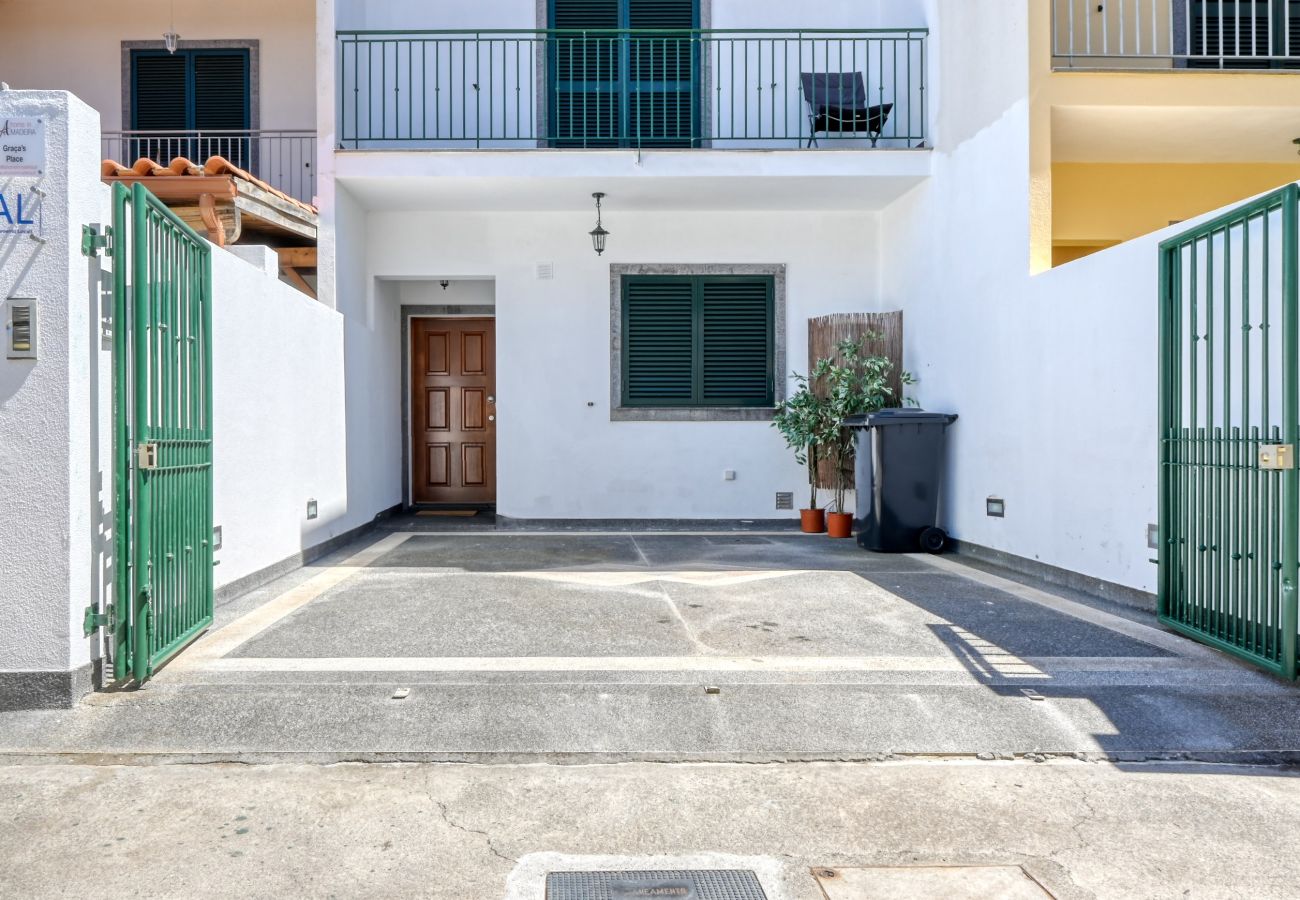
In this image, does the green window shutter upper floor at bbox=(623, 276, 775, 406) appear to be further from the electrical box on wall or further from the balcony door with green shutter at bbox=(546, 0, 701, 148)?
the electrical box on wall

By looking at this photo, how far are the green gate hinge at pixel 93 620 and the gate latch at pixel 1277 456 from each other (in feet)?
16.5

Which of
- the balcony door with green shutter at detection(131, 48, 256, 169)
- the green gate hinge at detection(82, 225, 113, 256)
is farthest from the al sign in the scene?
the balcony door with green shutter at detection(131, 48, 256, 169)

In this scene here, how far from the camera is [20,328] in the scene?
12.2 ft

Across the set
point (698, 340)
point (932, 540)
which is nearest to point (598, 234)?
point (698, 340)

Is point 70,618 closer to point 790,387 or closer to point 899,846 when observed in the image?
point 899,846

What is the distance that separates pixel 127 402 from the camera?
159 inches

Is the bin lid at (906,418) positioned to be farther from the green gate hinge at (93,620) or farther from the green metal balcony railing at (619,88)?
the green gate hinge at (93,620)

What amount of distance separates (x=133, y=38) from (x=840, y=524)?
9.26 m

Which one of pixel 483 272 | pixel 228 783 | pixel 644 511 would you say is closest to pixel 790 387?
pixel 644 511

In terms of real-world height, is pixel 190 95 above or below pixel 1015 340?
above

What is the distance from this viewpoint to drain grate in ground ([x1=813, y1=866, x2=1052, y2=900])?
2447 mm

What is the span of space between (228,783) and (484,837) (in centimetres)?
99

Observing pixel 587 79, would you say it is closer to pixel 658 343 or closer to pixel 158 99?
pixel 658 343

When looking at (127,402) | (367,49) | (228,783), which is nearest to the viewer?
(228,783)
